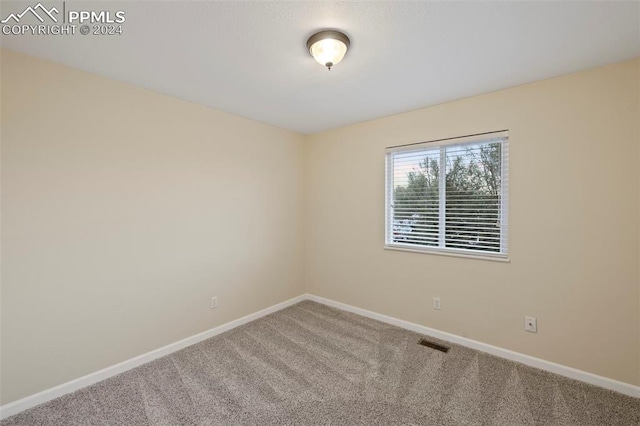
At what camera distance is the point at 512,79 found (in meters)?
2.35

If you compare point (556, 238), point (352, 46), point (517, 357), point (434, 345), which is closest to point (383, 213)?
point (434, 345)

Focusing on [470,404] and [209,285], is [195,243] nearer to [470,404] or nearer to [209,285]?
[209,285]

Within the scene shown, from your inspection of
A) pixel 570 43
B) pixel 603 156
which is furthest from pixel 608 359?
pixel 570 43

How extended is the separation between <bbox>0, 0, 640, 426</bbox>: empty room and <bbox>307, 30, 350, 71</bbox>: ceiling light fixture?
1 cm

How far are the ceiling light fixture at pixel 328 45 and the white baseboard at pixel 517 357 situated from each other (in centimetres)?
279

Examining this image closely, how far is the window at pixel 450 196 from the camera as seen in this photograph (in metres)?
2.65

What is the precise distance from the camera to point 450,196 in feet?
9.64

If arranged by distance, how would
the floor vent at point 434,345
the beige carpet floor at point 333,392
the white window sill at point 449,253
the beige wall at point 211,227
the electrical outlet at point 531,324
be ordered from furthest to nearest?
1. the floor vent at point 434,345
2. the white window sill at point 449,253
3. the electrical outlet at point 531,324
4. the beige wall at point 211,227
5. the beige carpet floor at point 333,392

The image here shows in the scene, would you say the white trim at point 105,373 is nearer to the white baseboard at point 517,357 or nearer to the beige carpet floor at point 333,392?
the beige carpet floor at point 333,392

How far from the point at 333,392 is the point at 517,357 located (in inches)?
67.2

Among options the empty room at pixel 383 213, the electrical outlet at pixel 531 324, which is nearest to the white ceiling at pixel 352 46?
the empty room at pixel 383 213

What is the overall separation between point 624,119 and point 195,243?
12.3 ft

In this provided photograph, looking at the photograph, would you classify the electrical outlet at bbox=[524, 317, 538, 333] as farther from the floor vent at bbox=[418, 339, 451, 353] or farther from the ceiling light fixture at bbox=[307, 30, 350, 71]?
the ceiling light fixture at bbox=[307, 30, 350, 71]

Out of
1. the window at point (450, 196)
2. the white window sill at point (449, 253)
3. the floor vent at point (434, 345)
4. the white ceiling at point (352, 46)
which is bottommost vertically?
the floor vent at point (434, 345)
